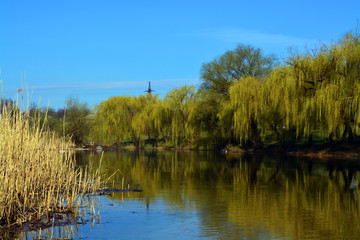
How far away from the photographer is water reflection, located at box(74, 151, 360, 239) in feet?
24.8

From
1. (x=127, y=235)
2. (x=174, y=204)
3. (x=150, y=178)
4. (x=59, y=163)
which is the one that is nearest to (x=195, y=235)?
(x=127, y=235)

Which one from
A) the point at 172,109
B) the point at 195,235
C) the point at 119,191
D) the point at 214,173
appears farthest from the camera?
the point at 172,109

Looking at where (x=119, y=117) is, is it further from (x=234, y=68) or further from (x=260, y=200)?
(x=260, y=200)

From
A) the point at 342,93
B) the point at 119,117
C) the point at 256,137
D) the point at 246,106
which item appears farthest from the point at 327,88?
the point at 119,117

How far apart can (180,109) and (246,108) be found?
423 inches

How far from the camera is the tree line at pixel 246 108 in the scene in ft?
83.4

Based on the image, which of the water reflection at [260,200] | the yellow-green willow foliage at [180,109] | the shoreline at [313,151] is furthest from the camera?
the yellow-green willow foliage at [180,109]

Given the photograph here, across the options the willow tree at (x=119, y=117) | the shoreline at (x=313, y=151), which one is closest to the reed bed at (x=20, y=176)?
the shoreline at (x=313, y=151)

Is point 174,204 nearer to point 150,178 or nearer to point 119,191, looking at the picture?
point 119,191

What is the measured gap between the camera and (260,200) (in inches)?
419

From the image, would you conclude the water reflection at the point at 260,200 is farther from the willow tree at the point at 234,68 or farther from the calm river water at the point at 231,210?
the willow tree at the point at 234,68

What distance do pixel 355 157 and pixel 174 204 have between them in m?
19.7

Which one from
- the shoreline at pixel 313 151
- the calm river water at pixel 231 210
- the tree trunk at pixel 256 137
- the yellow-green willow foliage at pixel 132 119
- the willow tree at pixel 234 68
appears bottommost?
the calm river water at pixel 231 210

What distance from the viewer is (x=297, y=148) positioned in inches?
1227
